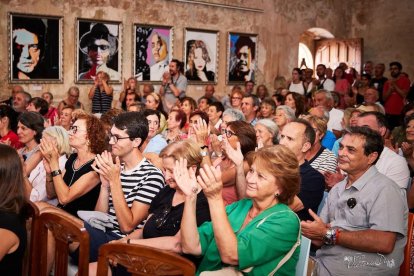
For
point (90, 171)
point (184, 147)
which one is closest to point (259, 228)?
point (184, 147)

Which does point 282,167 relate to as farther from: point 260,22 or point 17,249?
point 260,22

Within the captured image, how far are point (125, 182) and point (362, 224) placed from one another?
158 centimetres

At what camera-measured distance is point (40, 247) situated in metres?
2.79

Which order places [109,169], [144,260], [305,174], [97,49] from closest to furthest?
[144,260] → [109,169] → [305,174] → [97,49]

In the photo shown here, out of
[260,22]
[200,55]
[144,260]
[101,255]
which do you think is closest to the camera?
[144,260]

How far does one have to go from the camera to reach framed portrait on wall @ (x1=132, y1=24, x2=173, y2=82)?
460 inches

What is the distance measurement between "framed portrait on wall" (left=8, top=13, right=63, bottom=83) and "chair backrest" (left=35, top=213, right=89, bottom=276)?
7.91 m

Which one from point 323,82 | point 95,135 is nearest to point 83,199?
point 95,135

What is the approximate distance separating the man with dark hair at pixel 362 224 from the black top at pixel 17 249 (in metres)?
1.57

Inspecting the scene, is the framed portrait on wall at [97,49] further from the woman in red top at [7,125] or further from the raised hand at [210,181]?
the raised hand at [210,181]

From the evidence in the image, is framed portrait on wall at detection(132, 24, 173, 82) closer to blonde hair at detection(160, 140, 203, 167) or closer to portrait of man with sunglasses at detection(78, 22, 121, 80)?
portrait of man with sunglasses at detection(78, 22, 121, 80)

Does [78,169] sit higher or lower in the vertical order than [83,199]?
higher

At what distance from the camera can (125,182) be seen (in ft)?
11.9

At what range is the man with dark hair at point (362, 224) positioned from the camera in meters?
2.96
